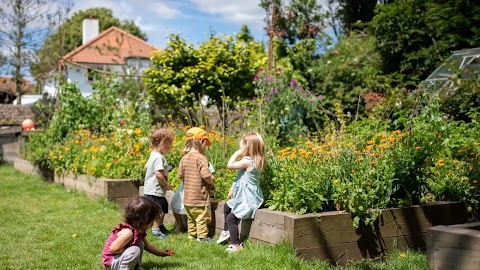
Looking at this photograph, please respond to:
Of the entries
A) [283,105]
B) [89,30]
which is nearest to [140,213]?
[283,105]

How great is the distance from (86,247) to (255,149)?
1.80 metres

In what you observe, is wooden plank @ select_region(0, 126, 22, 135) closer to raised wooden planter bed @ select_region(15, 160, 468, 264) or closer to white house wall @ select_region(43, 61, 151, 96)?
white house wall @ select_region(43, 61, 151, 96)

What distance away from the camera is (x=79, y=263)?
494cm

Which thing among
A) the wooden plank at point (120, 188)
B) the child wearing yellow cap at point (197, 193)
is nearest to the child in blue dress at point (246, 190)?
the child wearing yellow cap at point (197, 193)

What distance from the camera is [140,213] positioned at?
438 centimetres

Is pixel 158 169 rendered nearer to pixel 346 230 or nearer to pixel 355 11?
pixel 346 230

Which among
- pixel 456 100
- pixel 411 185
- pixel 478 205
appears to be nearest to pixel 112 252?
pixel 411 185

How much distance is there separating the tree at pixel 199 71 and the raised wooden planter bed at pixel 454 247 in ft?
36.8

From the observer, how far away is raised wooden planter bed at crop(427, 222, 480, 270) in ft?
11.9

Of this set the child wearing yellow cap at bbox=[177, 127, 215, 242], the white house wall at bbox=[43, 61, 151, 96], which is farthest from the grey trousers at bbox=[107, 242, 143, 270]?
the white house wall at bbox=[43, 61, 151, 96]

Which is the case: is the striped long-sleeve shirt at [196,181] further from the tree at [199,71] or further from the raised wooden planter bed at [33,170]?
the tree at [199,71]

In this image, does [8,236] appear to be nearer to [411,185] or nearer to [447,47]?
[411,185]

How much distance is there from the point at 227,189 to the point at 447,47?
33.8 feet

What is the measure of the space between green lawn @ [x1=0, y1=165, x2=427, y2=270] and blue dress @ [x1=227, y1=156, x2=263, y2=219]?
29cm
